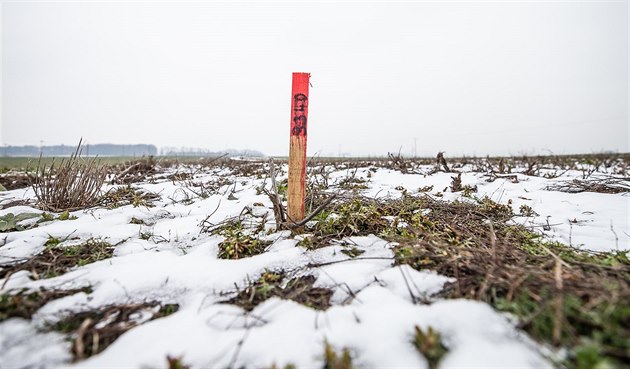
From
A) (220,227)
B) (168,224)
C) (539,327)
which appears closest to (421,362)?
(539,327)

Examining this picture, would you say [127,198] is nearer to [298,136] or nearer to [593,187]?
[298,136]

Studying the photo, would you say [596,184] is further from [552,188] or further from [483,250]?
[483,250]

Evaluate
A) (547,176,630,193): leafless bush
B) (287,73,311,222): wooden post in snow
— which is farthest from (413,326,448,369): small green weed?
→ (547,176,630,193): leafless bush

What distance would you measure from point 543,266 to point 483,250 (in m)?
0.31

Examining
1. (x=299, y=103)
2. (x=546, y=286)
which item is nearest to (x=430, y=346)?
(x=546, y=286)

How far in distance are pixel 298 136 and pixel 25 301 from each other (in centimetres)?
193

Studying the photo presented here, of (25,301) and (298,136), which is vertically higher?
(298,136)

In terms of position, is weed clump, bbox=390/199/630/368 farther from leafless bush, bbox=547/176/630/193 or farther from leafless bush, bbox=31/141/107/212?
leafless bush, bbox=31/141/107/212

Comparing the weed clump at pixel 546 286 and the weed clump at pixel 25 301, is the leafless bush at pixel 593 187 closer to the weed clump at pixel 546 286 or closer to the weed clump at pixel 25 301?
the weed clump at pixel 546 286

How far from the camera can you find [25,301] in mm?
1385

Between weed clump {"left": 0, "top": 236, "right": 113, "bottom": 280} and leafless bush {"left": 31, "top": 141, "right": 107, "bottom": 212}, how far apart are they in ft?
4.63

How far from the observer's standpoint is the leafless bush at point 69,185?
3229mm

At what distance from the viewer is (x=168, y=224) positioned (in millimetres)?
2914

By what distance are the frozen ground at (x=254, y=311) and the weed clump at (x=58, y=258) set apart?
0.08m
